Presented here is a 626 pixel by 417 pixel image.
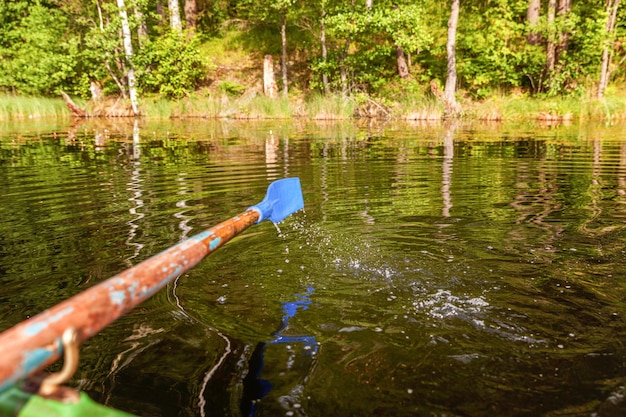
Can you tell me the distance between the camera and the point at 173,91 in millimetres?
21609

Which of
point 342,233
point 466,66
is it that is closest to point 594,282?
point 342,233

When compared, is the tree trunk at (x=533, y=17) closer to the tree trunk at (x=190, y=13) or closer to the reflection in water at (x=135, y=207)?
the tree trunk at (x=190, y=13)

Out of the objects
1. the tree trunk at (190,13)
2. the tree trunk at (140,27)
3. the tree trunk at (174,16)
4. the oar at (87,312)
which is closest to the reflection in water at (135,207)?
the oar at (87,312)

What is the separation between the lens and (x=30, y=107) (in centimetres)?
2027

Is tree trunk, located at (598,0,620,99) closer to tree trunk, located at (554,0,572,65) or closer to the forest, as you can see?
the forest

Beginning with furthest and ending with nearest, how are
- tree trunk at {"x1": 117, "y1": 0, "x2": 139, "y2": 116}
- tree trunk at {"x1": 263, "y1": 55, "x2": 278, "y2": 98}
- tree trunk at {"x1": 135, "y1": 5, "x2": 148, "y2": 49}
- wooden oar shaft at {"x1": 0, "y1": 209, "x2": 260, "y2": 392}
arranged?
tree trunk at {"x1": 263, "y1": 55, "x2": 278, "y2": 98} → tree trunk at {"x1": 135, "y1": 5, "x2": 148, "y2": 49} → tree trunk at {"x1": 117, "y1": 0, "x2": 139, "y2": 116} → wooden oar shaft at {"x1": 0, "y1": 209, "x2": 260, "y2": 392}

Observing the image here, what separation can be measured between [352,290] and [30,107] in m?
21.4

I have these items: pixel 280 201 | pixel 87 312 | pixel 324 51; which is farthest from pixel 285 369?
pixel 324 51

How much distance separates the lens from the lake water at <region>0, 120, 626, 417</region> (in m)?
2.10

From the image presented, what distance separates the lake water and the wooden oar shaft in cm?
71

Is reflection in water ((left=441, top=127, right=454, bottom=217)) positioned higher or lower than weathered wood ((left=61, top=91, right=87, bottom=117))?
lower

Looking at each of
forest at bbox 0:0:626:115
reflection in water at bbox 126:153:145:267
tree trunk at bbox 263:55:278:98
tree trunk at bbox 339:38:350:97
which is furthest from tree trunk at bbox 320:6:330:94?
reflection in water at bbox 126:153:145:267

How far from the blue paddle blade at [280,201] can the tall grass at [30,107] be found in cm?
1994

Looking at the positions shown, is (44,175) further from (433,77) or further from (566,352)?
(433,77)
